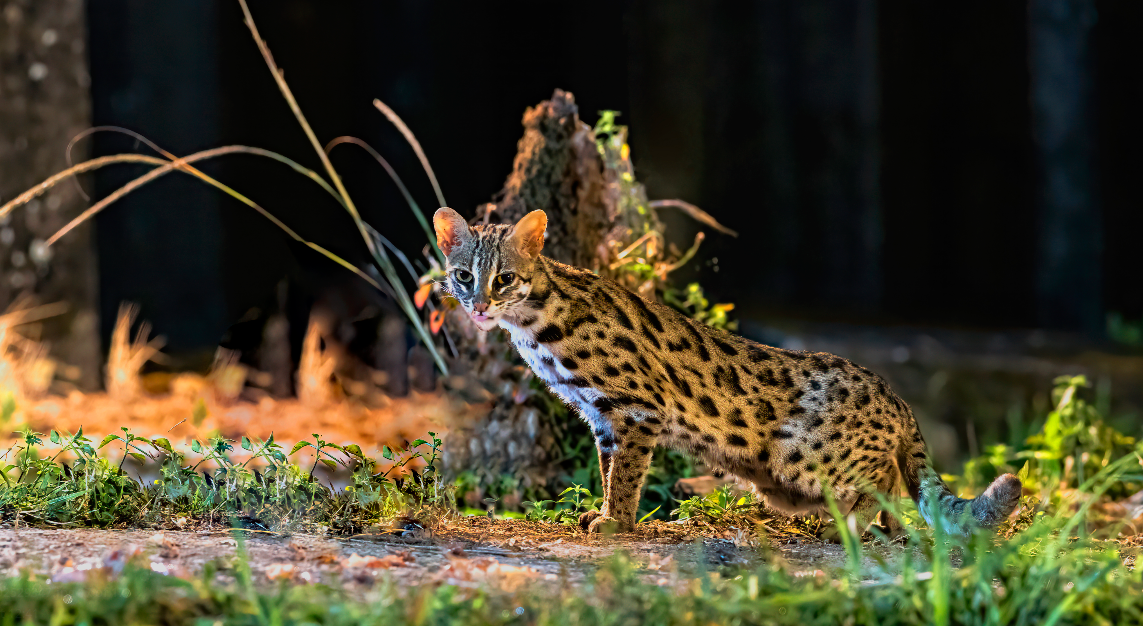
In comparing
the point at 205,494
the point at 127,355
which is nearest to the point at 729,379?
the point at 205,494

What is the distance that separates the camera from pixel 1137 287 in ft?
31.5

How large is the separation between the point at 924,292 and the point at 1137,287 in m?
2.14

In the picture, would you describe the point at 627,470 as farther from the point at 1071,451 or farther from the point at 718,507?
the point at 1071,451

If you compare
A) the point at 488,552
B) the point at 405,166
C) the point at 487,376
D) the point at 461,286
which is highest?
the point at 405,166

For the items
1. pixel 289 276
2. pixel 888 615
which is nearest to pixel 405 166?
pixel 289 276

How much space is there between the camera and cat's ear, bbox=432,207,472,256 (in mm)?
3633

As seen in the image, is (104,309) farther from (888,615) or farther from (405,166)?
(888,615)

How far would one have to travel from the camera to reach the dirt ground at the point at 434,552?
8.60 feet

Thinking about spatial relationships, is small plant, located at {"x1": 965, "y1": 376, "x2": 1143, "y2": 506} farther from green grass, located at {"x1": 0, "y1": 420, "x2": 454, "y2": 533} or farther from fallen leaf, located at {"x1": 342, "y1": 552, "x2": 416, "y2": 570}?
fallen leaf, located at {"x1": 342, "y1": 552, "x2": 416, "y2": 570}

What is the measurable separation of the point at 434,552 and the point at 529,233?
3.98 feet

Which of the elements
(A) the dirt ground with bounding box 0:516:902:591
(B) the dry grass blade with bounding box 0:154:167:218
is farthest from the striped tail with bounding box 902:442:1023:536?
(B) the dry grass blade with bounding box 0:154:167:218

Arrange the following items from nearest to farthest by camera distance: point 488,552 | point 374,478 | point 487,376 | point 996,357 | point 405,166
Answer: point 488,552 < point 374,478 < point 487,376 < point 405,166 < point 996,357

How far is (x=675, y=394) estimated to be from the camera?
12.1ft

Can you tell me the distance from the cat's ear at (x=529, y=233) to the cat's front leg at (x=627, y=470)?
0.73 m
